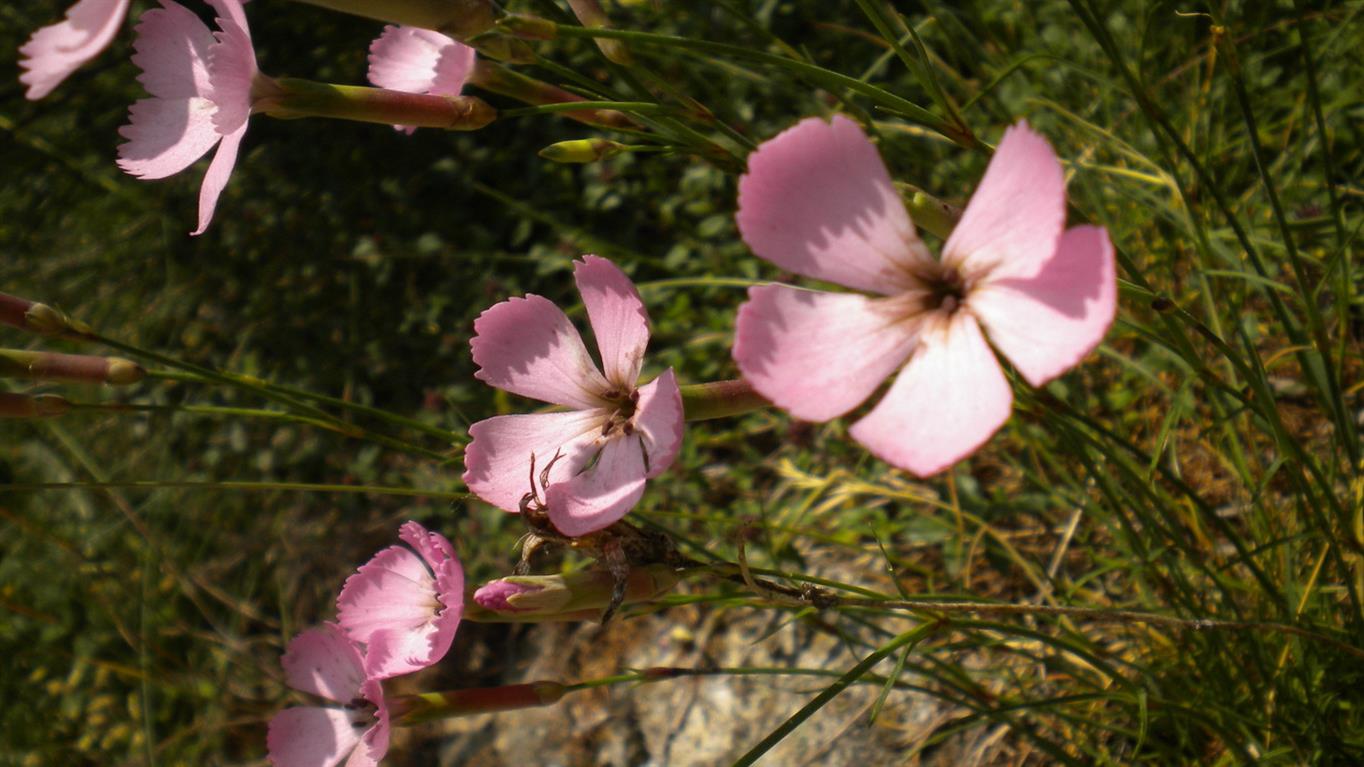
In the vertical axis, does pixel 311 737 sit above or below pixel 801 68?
below

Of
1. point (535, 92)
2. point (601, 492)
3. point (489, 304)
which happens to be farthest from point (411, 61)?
point (489, 304)

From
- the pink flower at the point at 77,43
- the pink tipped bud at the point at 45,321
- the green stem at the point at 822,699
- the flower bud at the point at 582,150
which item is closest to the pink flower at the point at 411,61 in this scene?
the flower bud at the point at 582,150

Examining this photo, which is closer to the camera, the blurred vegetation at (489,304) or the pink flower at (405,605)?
the pink flower at (405,605)

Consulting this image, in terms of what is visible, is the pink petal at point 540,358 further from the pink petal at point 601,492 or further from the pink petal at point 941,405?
the pink petal at point 941,405

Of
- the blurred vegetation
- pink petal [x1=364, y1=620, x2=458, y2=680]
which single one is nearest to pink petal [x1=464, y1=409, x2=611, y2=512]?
pink petal [x1=364, y1=620, x2=458, y2=680]

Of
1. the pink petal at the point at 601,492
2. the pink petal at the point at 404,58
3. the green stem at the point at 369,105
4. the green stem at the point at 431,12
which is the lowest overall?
the pink petal at the point at 601,492

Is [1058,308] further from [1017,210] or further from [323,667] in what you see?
[323,667]

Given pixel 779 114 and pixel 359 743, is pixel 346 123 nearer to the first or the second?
pixel 779 114
